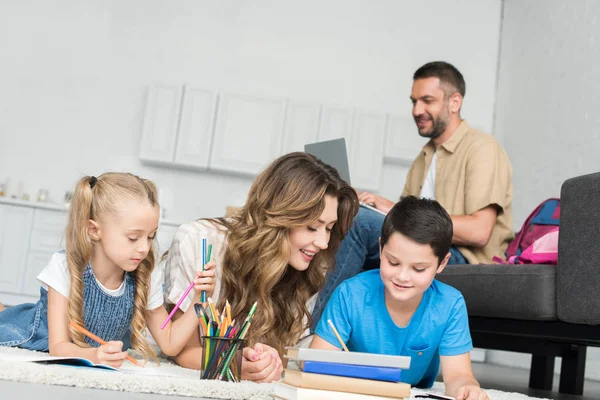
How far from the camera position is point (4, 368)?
1191mm

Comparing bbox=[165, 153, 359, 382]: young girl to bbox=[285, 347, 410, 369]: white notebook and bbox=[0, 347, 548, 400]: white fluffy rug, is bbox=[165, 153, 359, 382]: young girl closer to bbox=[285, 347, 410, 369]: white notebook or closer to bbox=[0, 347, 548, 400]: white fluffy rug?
bbox=[0, 347, 548, 400]: white fluffy rug

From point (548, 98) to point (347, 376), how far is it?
3.86 metres

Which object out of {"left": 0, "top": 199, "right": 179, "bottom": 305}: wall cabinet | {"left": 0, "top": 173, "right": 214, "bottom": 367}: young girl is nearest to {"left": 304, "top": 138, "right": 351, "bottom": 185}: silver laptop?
{"left": 0, "top": 173, "right": 214, "bottom": 367}: young girl

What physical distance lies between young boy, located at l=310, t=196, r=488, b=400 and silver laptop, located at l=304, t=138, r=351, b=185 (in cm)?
63

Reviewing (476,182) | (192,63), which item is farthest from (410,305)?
(192,63)

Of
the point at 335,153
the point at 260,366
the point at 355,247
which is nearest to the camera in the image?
the point at 260,366

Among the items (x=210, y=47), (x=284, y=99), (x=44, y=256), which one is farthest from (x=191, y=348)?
(x=210, y=47)

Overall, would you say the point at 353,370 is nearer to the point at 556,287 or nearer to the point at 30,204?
the point at 556,287

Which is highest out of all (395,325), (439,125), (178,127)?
(178,127)

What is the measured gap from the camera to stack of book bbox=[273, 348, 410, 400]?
3.78 feet

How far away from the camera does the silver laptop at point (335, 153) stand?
2.45 meters

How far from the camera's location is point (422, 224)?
1.71m

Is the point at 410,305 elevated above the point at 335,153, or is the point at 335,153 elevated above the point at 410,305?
the point at 335,153

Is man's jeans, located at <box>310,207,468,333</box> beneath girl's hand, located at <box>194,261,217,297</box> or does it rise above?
above
